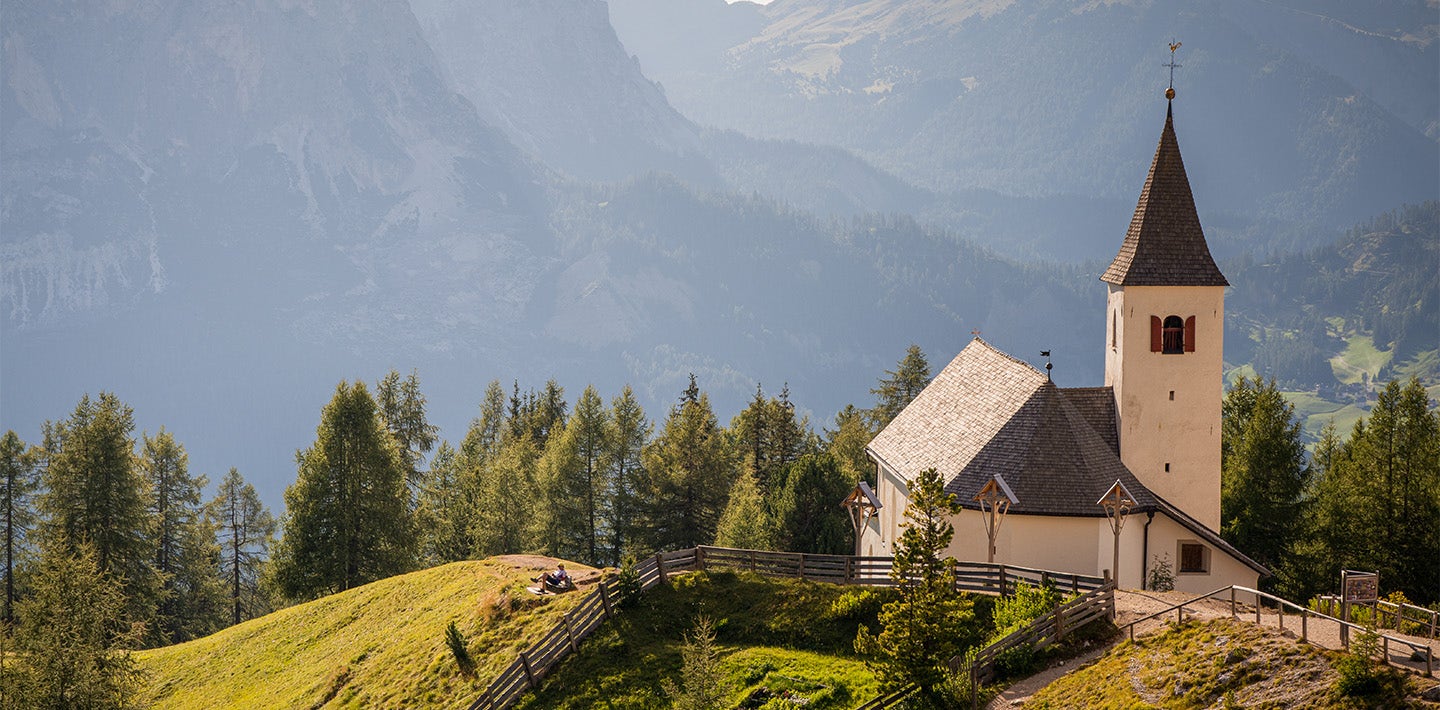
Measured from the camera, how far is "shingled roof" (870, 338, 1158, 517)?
136 feet

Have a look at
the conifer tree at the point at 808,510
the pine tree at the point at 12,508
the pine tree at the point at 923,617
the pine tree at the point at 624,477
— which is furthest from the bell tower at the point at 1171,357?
the pine tree at the point at 12,508

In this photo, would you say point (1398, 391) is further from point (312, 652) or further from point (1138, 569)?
point (312, 652)

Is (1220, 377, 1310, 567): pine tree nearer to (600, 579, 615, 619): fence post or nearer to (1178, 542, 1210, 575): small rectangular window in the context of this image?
(1178, 542, 1210, 575): small rectangular window

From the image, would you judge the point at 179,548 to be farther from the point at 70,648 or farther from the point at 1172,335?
the point at 1172,335

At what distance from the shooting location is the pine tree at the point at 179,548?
79562 mm

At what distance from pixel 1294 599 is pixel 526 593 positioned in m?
33.4

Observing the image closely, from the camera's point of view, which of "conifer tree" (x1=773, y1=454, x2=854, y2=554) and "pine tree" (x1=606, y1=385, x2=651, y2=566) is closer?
"conifer tree" (x1=773, y1=454, x2=854, y2=554)

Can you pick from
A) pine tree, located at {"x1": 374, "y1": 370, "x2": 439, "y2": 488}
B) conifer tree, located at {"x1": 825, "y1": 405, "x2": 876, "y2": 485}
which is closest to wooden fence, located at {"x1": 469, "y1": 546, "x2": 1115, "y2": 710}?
conifer tree, located at {"x1": 825, "y1": 405, "x2": 876, "y2": 485}

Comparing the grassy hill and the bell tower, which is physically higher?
the bell tower

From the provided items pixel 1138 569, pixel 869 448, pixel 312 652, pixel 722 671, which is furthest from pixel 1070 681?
pixel 312 652

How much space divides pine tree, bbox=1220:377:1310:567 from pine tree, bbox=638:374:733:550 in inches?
1101

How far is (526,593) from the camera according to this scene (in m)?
43.4

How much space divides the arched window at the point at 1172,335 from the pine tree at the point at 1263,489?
16037mm

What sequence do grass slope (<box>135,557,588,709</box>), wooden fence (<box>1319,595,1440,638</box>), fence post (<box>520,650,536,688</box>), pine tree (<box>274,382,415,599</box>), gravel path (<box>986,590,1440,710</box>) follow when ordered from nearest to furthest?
gravel path (<box>986,590,1440,710</box>), wooden fence (<box>1319,595,1440,638</box>), fence post (<box>520,650,536,688</box>), grass slope (<box>135,557,588,709</box>), pine tree (<box>274,382,415,599</box>)
